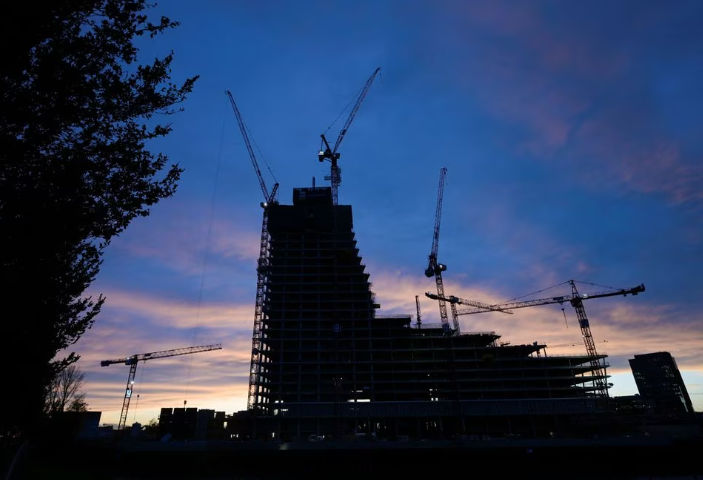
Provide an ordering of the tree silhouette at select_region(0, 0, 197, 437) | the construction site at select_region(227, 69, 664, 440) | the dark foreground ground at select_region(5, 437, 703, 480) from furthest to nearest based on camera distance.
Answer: the construction site at select_region(227, 69, 664, 440) → the dark foreground ground at select_region(5, 437, 703, 480) → the tree silhouette at select_region(0, 0, 197, 437)

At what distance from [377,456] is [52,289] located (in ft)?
231

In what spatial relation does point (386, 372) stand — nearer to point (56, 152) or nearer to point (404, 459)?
point (404, 459)

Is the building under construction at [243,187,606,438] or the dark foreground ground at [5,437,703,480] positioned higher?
the building under construction at [243,187,606,438]

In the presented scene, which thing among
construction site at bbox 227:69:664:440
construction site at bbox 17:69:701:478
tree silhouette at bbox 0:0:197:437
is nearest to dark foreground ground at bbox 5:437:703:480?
construction site at bbox 17:69:701:478

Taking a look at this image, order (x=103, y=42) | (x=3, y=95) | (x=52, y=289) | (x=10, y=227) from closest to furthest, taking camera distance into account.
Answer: (x=3, y=95) → (x=10, y=227) → (x=103, y=42) → (x=52, y=289)

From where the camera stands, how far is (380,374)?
141500mm

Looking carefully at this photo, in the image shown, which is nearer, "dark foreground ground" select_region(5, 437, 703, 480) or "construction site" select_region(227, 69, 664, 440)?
"dark foreground ground" select_region(5, 437, 703, 480)

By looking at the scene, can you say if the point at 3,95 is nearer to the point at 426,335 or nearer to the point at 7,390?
the point at 7,390

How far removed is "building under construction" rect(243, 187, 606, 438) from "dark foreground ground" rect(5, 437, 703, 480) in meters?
43.5

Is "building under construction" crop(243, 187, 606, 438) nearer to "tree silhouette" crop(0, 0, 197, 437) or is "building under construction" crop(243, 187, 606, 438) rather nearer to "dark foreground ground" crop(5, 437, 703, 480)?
"dark foreground ground" crop(5, 437, 703, 480)

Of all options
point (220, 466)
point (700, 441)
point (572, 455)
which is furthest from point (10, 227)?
point (700, 441)

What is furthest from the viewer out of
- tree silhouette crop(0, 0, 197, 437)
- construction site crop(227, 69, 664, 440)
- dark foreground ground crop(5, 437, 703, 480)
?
construction site crop(227, 69, 664, 440)

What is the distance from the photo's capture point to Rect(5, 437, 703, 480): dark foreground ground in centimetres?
6406

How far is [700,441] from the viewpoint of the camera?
267 feet
